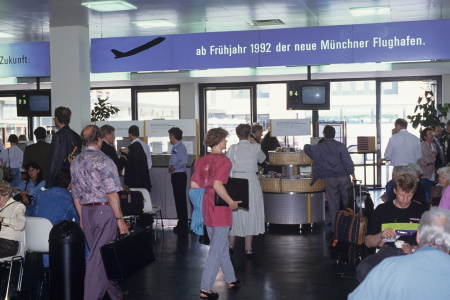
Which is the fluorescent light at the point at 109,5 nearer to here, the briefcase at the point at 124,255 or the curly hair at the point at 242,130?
the curly hair at the point at 242,130

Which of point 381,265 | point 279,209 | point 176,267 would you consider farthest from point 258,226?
point 381,265

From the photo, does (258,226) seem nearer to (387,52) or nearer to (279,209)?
(279,209)

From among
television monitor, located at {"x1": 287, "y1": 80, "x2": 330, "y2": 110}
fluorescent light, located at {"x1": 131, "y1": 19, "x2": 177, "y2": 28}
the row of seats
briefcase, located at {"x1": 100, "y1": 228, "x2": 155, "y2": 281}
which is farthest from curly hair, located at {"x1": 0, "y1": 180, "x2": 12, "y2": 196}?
television monitor, located at {"x1": 287, "y1": 80, "x2": 330, "y2": 110}

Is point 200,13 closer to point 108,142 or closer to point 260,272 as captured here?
point 108,142

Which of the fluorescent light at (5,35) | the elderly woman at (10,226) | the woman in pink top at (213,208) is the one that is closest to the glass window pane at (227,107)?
the fluorescent light at (5,35)

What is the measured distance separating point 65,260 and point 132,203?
249cm

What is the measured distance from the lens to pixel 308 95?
10.8 metres

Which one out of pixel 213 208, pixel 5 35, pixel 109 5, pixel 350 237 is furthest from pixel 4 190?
pixel 5 35

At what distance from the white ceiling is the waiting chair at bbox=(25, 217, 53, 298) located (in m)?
3.39

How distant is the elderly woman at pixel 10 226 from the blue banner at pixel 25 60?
424 centimetres

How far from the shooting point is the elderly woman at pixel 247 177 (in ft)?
24.7

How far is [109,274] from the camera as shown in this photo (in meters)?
5.07

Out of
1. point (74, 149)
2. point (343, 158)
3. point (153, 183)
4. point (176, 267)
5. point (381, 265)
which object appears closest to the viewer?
point (381, 265)

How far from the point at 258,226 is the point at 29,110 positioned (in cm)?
529
